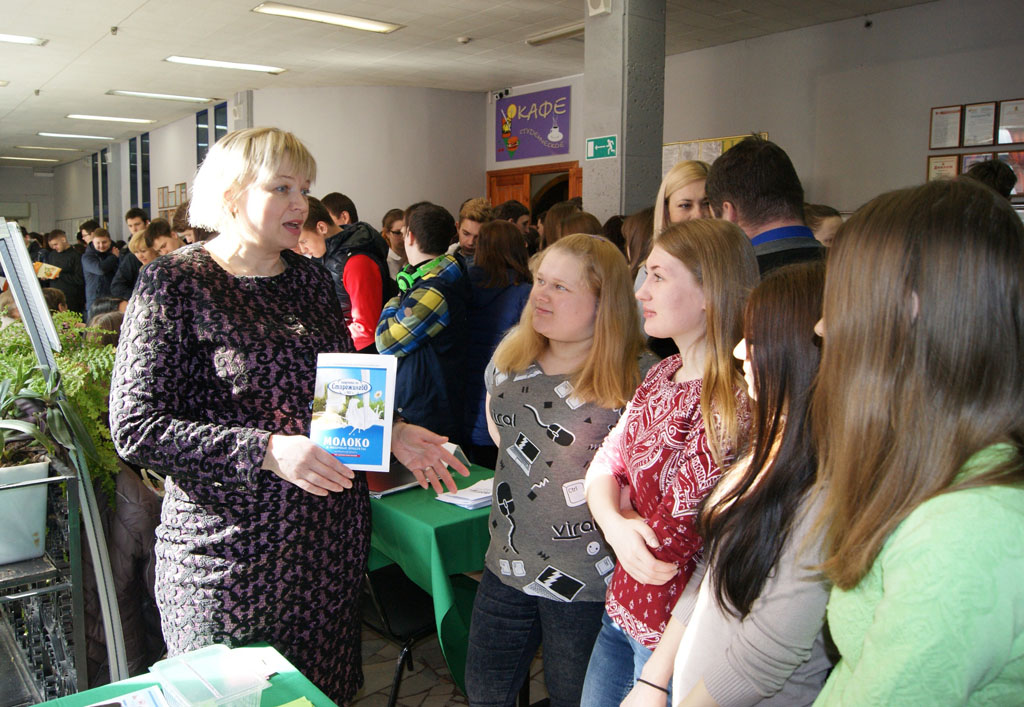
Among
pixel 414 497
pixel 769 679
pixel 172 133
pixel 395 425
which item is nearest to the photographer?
pixel 769 679

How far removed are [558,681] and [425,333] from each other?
61.8 inches

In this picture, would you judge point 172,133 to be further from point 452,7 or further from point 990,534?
point 990,534

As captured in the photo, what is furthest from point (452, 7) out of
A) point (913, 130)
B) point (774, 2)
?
point (913, 130)

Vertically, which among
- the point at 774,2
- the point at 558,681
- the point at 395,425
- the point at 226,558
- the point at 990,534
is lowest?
the point at 558,681

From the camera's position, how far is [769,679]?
1132 millimetres

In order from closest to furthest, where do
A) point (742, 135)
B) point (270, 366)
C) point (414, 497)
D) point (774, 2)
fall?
point (270, 366), point (414, 497), point (774, 2), point (742, 135)

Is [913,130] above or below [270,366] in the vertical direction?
above

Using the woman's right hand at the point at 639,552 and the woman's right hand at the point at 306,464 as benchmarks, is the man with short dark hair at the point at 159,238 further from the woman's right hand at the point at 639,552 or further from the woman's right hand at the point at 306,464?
the woman's right hand at the point at 639,552

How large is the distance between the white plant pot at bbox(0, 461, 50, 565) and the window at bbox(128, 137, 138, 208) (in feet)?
52.0

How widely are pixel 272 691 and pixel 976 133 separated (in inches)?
252

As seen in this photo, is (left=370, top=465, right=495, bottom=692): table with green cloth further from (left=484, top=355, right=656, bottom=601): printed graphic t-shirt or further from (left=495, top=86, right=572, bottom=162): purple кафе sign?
(left=495, top=86, right=572, bottom=162): purple кафе sign

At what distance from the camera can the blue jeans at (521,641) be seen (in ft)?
5.77

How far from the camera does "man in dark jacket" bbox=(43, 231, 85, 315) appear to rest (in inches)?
328

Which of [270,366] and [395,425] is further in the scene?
[395,425]
